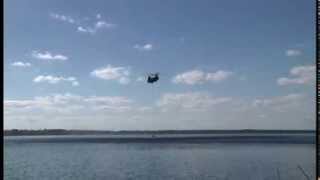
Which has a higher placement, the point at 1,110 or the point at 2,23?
the point at 2,23

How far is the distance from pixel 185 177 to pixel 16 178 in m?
18.9

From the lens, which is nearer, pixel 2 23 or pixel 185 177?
pixel 2 23

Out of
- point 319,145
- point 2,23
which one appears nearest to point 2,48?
A: point 2,23

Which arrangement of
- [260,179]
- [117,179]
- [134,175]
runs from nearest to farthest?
1. [260,179]
2. [117,179]
3. [134,175]

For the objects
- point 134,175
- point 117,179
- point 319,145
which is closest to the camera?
point 319,145

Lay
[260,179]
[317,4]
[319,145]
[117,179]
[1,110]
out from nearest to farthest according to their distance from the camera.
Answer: [1,110] → [319,145] → [317,4] → [260,179] → [117,179]

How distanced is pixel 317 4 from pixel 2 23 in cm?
343

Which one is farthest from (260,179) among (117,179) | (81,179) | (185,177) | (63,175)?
(63,175)

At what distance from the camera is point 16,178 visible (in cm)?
6178

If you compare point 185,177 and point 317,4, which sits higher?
point 317,4

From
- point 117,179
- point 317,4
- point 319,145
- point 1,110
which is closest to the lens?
point 1,110

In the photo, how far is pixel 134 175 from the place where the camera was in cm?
6331

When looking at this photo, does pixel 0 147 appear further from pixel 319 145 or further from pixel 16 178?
pixel 16 178

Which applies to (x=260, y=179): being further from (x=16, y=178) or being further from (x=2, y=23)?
(x=2, y=23)
